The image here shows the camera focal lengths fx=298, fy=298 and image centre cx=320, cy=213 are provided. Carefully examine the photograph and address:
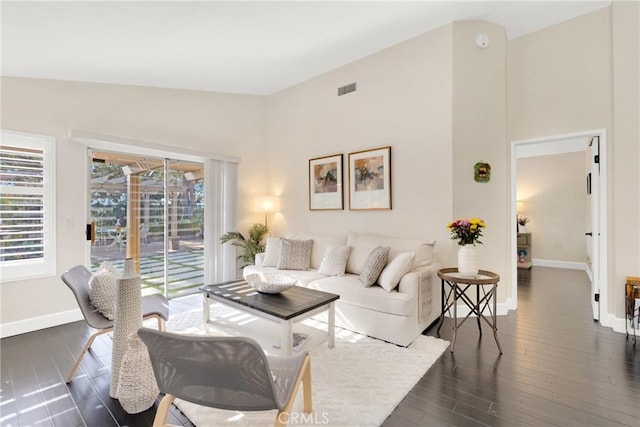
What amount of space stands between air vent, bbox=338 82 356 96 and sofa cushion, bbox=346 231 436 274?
2162mm

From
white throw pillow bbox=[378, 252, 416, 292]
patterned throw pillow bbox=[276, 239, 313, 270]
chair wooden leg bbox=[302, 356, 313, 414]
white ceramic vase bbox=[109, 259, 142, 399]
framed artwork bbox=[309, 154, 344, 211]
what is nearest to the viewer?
chair wooden leg bbox=[302, 356, 313, 414]

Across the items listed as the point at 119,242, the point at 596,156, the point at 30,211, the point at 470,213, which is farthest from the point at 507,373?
the point at 30,211

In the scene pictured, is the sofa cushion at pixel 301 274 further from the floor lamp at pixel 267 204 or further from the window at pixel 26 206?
the window at pixel 26 206

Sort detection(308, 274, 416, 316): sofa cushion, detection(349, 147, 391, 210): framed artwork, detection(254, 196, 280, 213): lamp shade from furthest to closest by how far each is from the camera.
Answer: detection(254, 196, 280, 213): lamp shade, detection(349, 147, 391, 210): framed artwork, detection(308, 274, 416, 316): sofa cushion

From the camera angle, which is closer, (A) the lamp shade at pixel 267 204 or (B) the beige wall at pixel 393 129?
(B) the beige wall at pixel 393 129

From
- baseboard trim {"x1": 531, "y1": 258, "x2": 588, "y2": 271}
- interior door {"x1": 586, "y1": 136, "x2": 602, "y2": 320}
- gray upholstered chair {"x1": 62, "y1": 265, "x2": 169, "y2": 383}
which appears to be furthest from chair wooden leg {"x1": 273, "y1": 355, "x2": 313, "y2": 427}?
baseboard trim {"x1": 531, "y1": 258, "x2": 588, "y2": 271}

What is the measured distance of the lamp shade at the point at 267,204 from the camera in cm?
543

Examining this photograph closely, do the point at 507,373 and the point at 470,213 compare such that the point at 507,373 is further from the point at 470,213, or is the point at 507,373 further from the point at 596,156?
the point at 596,156

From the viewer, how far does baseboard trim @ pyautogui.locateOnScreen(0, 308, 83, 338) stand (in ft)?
10.4

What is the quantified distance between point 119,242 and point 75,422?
9.07 ft

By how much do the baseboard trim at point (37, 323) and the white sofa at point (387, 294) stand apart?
8.69 feet

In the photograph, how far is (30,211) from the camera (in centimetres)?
333

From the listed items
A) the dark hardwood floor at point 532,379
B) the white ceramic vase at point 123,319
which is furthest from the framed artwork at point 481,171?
the white ceramic vase at point 123,319

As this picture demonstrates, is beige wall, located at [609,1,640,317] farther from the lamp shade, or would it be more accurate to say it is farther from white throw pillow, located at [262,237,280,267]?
the lamp shade
